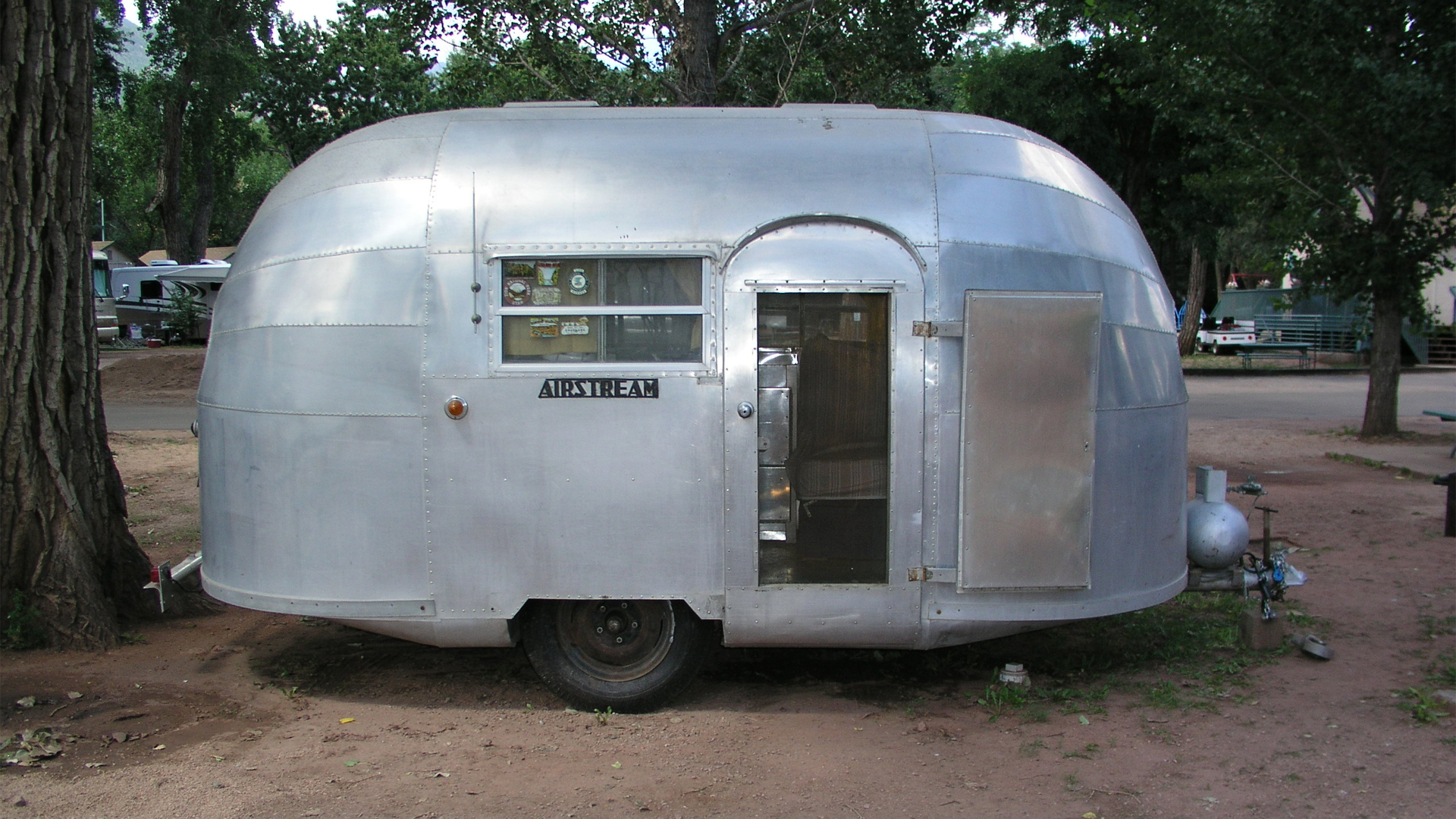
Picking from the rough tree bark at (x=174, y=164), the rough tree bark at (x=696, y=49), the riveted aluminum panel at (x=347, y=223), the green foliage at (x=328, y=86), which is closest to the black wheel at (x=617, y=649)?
the riveted aluminum panel at (x=347, y=223)

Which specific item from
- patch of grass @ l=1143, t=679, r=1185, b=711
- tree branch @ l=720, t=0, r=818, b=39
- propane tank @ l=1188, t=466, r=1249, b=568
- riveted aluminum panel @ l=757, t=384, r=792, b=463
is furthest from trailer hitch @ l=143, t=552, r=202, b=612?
tree branch @ l=720, t=0, r=818, b=39

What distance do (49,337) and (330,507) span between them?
247 cm

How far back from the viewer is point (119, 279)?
33031 mm

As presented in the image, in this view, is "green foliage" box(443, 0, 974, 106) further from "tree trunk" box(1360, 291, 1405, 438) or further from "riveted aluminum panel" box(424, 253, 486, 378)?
"riveted aluminum panel" box(424, 253, 486, 378)

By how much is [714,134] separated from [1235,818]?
144 inches

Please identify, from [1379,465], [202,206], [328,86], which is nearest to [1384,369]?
[1379,465]

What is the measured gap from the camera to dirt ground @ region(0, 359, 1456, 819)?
427 centimetres

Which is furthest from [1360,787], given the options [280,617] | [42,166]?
[42,166]

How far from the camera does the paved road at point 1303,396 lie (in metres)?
18.1

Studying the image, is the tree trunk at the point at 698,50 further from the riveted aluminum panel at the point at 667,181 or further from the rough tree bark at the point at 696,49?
the riveted aluminum panel at the point at 667,181

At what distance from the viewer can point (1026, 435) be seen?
488cm

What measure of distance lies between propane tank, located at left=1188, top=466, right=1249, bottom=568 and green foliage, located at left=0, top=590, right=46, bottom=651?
6.40m

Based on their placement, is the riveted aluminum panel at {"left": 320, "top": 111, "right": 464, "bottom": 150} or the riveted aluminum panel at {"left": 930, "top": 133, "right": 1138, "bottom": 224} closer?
the riveted aluminum panel at {"left": 930, "top": 133, "right": 1138, "bottom": 224}

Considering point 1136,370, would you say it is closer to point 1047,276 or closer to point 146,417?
point 1047,276
